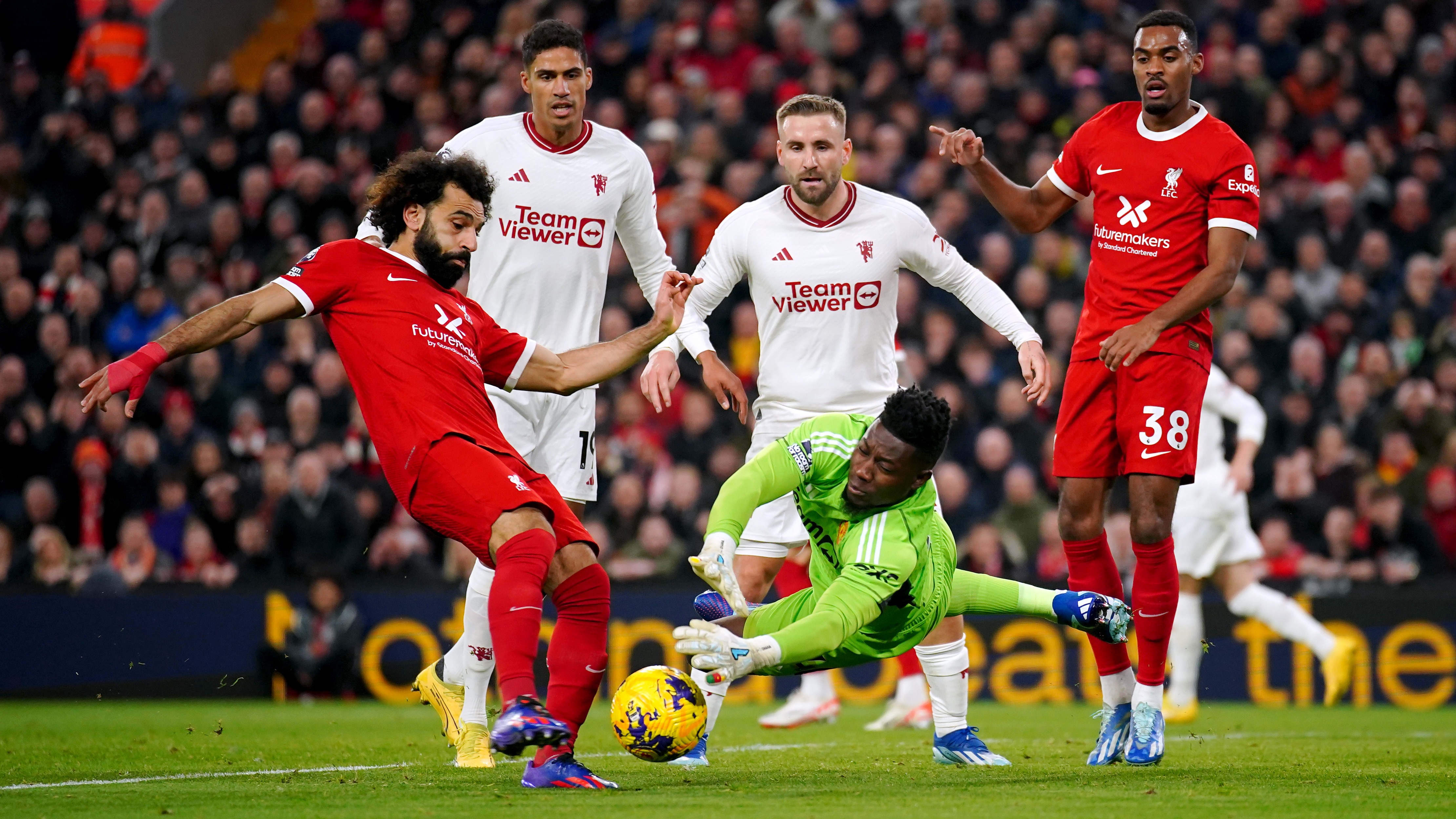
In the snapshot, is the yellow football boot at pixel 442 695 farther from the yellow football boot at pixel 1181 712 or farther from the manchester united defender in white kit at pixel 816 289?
the yellow football boot at pixel 1181 712

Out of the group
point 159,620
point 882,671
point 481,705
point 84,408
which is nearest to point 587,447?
point 481,705

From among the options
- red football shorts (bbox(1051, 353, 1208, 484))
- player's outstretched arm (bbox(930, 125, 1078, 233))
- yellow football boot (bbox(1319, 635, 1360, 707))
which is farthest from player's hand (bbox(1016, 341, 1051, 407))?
yellow football boot (bbox(1319, 635, 1360, 707))

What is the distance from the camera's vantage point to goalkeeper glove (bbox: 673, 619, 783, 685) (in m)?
5.51

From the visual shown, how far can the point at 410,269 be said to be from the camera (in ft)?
21.5

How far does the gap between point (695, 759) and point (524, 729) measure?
6.57 feet

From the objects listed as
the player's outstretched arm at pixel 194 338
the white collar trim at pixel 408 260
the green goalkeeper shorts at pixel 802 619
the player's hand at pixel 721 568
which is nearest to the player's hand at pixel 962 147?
the green goalkeeper shorts at pixel 802 619

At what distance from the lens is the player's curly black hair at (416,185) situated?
662 centimetres

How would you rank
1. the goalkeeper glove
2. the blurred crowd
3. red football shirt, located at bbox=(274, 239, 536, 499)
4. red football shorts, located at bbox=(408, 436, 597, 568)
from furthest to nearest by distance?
the blurred crowd, red football shirt, located at bbox=(274, 239, 536, 499), red football shorts, located at bbox=(408, 436, 597, 568), the goalkeeper glove

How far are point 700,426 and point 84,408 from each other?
28.2 ft

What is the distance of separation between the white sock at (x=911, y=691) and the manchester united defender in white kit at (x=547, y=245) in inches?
123

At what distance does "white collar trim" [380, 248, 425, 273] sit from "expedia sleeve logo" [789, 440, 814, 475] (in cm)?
159

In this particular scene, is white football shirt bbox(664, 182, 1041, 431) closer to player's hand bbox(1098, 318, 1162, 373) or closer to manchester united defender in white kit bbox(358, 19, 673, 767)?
manchester united defender in white kit bbox(358, 19, 673, 767)

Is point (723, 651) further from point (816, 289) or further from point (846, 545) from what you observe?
point (816, 289)

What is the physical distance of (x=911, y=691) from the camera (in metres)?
10.2
